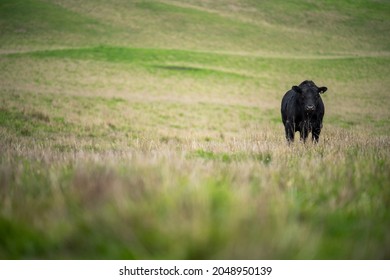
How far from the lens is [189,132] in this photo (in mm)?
17016

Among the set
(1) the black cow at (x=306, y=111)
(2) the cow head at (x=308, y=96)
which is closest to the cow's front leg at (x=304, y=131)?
(1) the black cow at (x=306, y=111)

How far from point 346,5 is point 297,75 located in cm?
5345

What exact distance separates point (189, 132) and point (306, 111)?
8303 millimetres

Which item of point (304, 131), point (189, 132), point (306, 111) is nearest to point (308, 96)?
point (306, 111)

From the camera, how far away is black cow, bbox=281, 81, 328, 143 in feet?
30.8

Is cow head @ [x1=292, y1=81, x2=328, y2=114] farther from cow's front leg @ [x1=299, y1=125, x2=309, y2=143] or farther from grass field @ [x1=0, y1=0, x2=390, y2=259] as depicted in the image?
grass field @ [x1=0, y1=0, x2=390, y2=259]

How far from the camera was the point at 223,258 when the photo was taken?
1667 millimetres

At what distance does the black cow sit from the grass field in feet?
3.09

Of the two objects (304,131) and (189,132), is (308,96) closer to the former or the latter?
(304,131)

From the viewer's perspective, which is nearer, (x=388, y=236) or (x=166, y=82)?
(x=388, y=236)


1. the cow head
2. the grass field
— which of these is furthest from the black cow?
the grass field

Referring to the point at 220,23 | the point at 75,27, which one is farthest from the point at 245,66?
the point at 75,27

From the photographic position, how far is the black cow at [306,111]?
9.39 metres

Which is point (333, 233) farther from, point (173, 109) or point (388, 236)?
point (173, 109)
